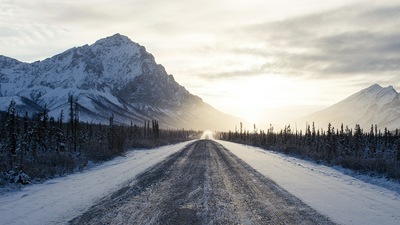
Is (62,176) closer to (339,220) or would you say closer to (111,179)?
(111,179)

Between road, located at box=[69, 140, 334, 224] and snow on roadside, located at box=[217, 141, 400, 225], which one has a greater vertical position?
road, located at box=[69, 140, 334, 224]

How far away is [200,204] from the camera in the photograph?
9.38 meters

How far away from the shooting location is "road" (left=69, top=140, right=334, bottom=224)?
7.82 m

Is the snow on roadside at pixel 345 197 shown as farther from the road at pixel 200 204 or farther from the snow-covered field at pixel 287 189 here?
the road at pixel 200 204

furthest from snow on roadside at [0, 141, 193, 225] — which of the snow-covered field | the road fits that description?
the road

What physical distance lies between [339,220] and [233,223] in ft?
8.01

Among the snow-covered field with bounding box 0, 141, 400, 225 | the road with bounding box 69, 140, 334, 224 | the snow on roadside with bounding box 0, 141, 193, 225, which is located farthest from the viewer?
the snow-covered field with bounding box 0, 141, 400, 225

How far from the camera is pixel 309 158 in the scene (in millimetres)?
25953

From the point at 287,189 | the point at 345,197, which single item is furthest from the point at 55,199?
the point at 345,197

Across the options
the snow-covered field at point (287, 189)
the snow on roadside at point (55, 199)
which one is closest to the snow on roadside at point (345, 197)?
the snow-covered field at point (287, 189)

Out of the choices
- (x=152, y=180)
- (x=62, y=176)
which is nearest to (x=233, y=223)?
(x=152, y=180)

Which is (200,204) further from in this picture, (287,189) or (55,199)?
(55,199)

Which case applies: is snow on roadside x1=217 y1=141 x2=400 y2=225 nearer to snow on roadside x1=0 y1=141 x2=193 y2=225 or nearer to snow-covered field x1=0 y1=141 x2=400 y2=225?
snow-covered field x1=0 y1=141 x2=400 y2=225

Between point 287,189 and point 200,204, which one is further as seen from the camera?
point 287,189
